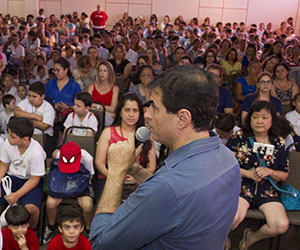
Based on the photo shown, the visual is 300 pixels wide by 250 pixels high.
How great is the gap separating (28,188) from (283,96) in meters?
3.66

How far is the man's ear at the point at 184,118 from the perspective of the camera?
1017 mm

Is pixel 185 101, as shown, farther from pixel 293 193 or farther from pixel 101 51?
pixel 101 51

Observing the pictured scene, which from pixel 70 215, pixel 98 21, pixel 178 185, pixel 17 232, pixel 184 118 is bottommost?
pixel 17 232

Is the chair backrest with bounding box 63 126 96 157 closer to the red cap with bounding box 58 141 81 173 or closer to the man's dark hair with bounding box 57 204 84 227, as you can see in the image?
the red cap with bounding box 58 141 81 173

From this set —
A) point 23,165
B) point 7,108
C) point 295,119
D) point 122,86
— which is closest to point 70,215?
point 23,165

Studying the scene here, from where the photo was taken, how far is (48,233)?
3.03 m

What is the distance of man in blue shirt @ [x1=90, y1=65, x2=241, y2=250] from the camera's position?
941 mm

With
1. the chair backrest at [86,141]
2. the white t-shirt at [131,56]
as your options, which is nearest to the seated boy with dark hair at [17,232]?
the chair backrest at [86,141]

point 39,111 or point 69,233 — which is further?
point 39,111

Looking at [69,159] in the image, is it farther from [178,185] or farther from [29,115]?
[178,185]

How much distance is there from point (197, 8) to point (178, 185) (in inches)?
562

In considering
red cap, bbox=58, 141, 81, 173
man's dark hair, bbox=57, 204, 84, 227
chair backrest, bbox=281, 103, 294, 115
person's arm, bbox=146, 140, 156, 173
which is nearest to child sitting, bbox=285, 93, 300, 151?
chair backrest, bbox=281, 103, 294, 115

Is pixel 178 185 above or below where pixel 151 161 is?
above

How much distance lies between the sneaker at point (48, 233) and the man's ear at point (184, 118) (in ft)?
7.81
